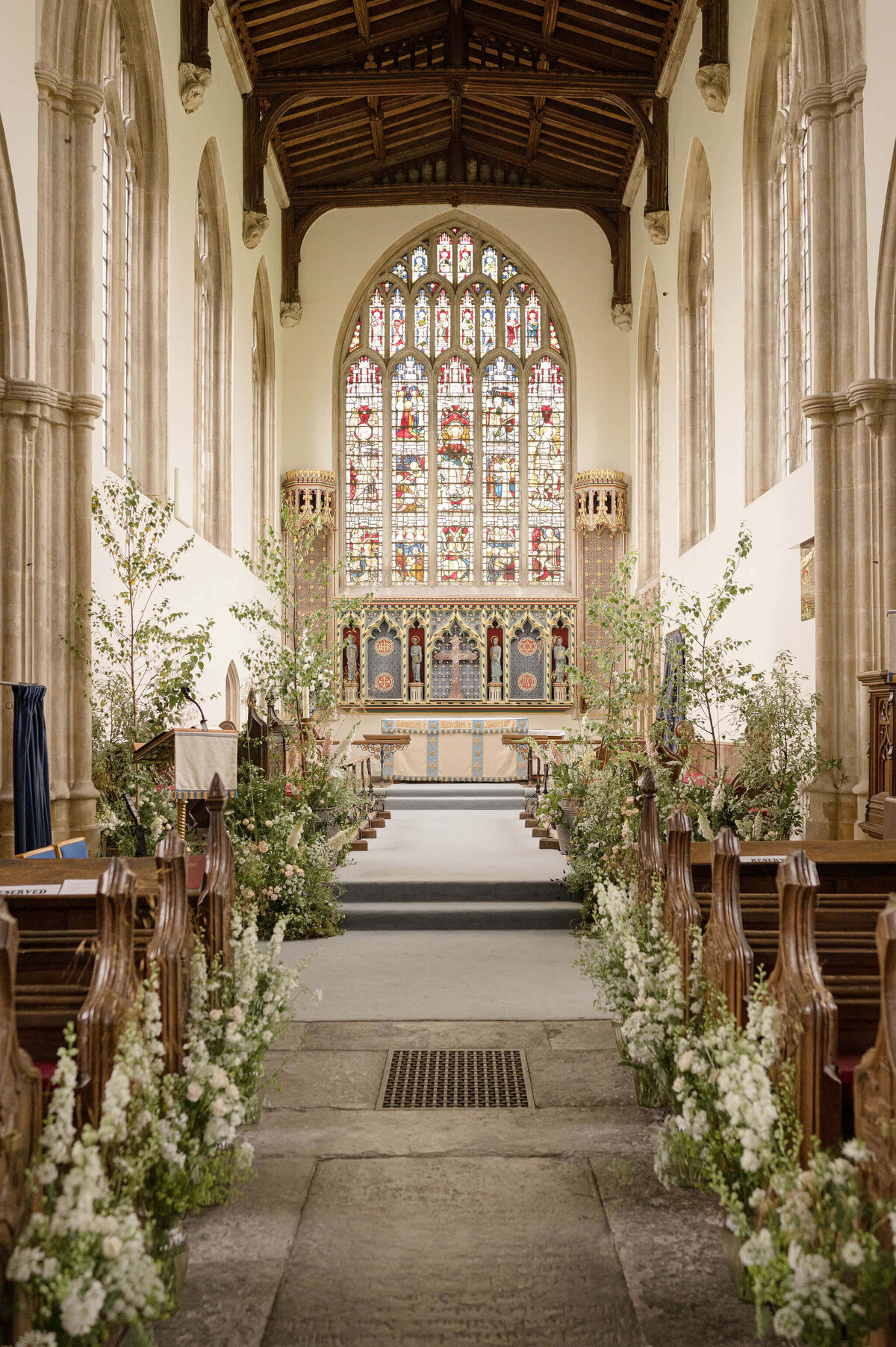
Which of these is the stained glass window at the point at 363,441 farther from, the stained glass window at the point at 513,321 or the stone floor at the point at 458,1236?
the stone floor at the point at 458,1236

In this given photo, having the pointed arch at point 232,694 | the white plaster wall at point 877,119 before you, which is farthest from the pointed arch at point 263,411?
the white plaster wall at point 877,119

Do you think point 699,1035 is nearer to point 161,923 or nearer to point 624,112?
point 161,923

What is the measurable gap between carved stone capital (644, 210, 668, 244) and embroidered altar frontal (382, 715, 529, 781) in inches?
241

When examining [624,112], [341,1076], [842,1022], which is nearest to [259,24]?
[624,112]

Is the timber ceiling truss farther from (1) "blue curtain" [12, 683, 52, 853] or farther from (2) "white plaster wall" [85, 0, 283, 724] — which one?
(1) "blue curtain" [12, 683, 52, 853]

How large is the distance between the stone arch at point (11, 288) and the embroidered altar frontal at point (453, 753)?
28.7 feet

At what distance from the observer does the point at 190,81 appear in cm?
1021

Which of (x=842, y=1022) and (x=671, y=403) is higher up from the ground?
(x=671, y=403)

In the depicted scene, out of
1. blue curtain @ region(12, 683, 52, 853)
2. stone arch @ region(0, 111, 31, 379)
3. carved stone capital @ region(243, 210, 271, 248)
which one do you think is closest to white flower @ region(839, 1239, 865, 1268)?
blue curtain @ region(12, 683, 52, 853)

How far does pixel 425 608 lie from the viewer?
15.9m

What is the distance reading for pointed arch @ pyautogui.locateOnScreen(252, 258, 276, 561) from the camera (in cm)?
1452

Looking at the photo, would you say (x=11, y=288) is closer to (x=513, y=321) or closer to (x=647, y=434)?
(x=647, y=434)

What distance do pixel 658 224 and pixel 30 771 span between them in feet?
32.4

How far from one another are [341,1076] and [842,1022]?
181 centimetres
